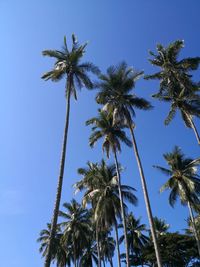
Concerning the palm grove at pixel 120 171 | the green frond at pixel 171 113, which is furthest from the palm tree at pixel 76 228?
the green frond at pixel 171 113

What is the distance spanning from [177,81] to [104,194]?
1512 centimetres

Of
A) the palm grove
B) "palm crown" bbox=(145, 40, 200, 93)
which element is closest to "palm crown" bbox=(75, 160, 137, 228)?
the palm grove

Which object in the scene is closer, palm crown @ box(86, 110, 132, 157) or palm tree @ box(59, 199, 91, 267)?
palm crown @ box(86, 110, 132, 157)

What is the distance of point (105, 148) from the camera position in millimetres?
38531

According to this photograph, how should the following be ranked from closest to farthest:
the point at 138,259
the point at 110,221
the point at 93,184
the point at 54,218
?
the point at 54,218 < the point at 110,221 < the point at 93,184 < the point at 138,259

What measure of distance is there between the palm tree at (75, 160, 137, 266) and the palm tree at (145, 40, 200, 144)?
32.4ft

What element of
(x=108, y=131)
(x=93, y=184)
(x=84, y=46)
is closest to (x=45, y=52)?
(x=84, y=46)

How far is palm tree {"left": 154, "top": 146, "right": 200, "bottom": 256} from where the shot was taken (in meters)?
37.4

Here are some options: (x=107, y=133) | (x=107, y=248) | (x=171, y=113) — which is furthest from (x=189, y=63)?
(x=107, y=248)

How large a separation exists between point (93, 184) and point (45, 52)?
19.1 m

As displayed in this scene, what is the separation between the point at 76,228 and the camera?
148 ft

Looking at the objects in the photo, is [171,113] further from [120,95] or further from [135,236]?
[135,236]

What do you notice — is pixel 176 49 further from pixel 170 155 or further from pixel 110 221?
pixel 110 221

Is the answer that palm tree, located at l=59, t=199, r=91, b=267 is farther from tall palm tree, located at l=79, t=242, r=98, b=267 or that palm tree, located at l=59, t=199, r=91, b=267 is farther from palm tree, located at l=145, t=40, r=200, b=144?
palm tree, located at l=145, t=40, r=200, b=144
